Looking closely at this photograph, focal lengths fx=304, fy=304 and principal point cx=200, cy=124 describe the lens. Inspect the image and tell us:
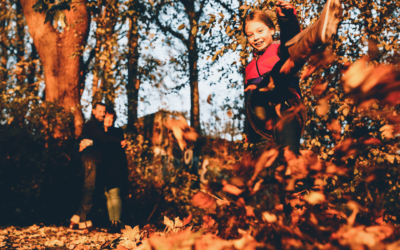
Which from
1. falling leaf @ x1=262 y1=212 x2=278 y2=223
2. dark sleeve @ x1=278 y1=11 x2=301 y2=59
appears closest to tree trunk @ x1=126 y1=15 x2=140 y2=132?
dark sleeve @ x1=278 y1=11 x2=301 y2=59

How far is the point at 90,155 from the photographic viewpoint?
4234mm

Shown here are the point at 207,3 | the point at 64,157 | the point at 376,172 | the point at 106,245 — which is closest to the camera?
the point at 376,172

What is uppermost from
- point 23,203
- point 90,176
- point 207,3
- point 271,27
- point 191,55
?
point 207,3

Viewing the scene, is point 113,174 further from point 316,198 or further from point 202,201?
point 316,198

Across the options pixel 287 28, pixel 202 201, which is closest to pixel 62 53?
pixel 287 28

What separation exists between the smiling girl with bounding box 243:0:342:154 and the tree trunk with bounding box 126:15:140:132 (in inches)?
187

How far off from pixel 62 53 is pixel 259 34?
5.64m

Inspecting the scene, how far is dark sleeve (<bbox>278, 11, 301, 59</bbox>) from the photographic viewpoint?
1.56 meters

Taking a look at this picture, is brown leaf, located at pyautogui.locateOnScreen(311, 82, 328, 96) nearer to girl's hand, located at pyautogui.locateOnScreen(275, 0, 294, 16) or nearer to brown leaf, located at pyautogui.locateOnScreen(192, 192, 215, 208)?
girl's hand, located at pyautogui.locateOnScreen(275, 0, 294, 16)

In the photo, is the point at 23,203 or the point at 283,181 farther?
the point at 23,203

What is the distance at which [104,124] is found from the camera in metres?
4.38

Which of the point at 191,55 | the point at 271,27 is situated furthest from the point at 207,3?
the point at 271,27

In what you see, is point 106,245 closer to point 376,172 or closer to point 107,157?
point 376,172

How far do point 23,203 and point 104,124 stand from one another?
8.02ft
